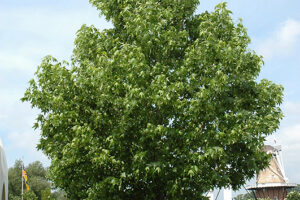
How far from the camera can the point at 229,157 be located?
50.2 feet

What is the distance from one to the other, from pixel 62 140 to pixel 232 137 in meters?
7.25

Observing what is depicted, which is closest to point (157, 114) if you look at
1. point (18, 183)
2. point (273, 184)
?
point (273, 184)

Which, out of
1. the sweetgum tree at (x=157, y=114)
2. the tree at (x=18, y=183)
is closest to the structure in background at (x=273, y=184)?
the tree at (x=18, y=183)

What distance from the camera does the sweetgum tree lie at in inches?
535

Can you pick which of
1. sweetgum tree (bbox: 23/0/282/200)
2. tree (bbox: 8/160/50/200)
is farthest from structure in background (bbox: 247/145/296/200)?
sweetgum tree (bbox: 23/0/282/200)

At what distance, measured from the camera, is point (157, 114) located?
48.0ft

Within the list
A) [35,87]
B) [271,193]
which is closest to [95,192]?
[35,87]

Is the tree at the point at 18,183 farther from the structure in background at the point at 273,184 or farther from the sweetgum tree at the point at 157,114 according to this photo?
the sweetgum tree at the point at 157,114

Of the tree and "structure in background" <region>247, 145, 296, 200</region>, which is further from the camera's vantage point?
the tree

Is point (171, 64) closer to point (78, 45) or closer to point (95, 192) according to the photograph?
point (78, 45)

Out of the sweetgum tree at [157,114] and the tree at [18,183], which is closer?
the sweetgum tree at [157,114]

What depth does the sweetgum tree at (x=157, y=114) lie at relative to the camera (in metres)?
13.6

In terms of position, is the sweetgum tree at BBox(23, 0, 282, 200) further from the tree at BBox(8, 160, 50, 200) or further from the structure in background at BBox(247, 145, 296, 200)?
the tree at BBox(8, 160, 50, 200)

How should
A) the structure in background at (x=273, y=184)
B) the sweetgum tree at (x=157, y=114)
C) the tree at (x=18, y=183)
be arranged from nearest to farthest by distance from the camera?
the sweetgum tree at (x=157, y=114) < the structure in background at (x=273, y=184) < the tree at (x=18, y=183)
